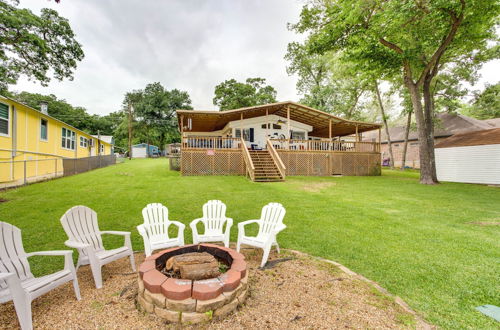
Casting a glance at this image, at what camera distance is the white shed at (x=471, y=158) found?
1265cm

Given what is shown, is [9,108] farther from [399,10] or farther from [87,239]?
[399,10]

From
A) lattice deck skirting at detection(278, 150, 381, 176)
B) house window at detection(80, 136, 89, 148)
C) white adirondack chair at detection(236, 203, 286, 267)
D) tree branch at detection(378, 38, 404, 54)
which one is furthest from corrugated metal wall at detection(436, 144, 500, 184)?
house window at detection(80, 136, 89, 148)

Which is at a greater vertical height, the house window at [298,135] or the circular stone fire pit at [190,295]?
the house window at [298,135]

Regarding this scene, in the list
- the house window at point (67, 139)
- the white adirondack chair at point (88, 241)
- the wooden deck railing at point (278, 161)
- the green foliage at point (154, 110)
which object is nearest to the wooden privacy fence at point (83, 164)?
the house window at point (67, 139)

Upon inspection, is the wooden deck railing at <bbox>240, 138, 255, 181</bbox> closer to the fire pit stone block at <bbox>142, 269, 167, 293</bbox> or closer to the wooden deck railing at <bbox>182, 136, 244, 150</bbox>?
the wooden deck railing at <bbox>182, 136, 244, 150</bbox>

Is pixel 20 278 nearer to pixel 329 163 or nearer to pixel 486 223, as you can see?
pixel 486 223

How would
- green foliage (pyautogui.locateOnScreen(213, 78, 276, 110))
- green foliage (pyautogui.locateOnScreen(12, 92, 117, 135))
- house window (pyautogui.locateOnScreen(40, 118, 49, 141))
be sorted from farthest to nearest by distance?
green foliage (pyautogui.locateOnScreen(12, 92, 117, 135)) < green foliage (pyautogui.locateOnScreen(213, 78, 276, 110)) < house window (pyautogui.locateOnScreen(40, 118, 49, 141))

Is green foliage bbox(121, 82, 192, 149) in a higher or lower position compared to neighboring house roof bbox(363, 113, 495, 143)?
higher

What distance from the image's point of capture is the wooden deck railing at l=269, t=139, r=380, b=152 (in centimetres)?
1563

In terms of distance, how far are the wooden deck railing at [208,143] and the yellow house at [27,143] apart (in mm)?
7035

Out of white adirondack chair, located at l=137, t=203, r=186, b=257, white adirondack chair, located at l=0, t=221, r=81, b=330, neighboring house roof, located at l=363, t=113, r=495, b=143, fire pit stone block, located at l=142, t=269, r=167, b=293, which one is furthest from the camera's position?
neighboring house roof, located at l=363, t=113, r=495, b=143

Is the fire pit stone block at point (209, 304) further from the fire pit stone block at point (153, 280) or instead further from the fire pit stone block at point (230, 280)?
the fire pit stone block at point (153, 280)

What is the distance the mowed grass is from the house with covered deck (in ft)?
13.4

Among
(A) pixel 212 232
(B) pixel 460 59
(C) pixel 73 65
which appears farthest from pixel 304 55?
(A) pixel 212 232
